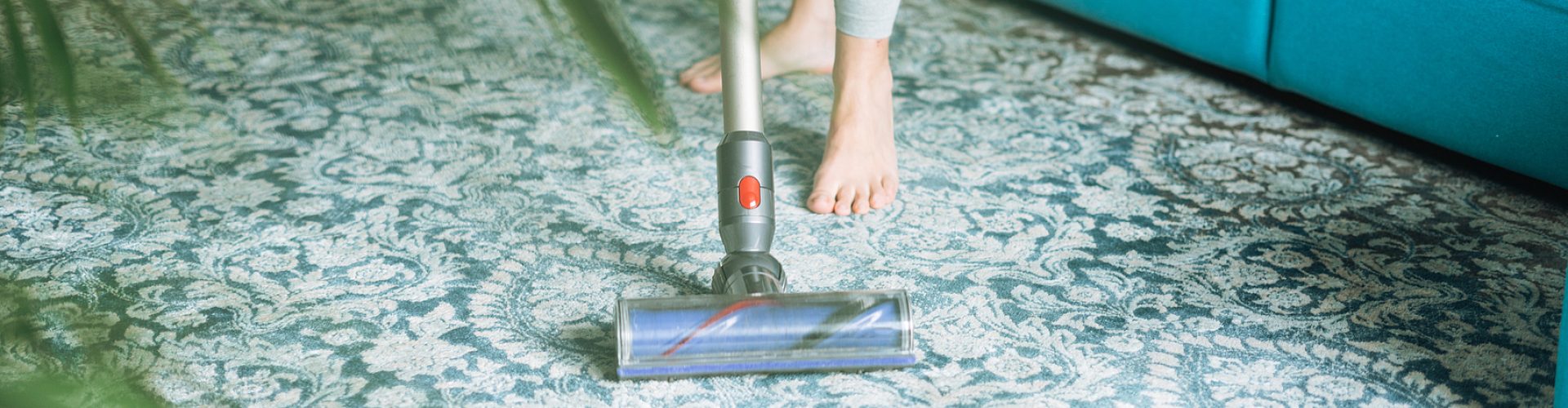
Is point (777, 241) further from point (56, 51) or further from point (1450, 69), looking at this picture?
point (56, 51)

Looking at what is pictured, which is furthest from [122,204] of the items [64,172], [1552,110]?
[1552,110]

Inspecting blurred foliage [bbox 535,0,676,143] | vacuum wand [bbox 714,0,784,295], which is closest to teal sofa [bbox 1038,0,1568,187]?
vacuum wand [bbox 714,0,784,295]

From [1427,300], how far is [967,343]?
0.39m

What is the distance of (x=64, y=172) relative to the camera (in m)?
1.25

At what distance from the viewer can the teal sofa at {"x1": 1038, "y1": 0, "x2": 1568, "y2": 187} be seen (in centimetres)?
119

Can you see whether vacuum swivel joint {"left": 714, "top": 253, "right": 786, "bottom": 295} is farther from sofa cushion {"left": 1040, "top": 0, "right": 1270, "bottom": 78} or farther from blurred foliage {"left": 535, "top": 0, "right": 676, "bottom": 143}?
sofa cushion {"left": 1040, "top": 0, "right": 1270, "bottom": 78}

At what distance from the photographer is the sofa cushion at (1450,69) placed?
1.18 metres

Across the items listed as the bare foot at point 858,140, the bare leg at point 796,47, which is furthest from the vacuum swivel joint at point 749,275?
the bare leg at point 796,47

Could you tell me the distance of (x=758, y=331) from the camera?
2.61 ft

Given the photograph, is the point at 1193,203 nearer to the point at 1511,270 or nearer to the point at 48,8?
the point at 1511,270

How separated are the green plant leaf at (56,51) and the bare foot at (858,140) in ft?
3.22

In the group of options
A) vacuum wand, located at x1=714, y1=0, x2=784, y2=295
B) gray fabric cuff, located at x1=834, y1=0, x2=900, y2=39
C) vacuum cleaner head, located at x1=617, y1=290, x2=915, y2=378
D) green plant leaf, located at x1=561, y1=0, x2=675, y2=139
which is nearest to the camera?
green plant leaf, located at x1=561, y1=0, x2=675, y2=139

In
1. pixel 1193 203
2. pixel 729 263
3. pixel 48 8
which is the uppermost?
pixel 48 8

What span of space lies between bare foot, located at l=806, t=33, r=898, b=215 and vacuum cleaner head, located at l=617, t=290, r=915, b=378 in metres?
0.37
